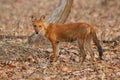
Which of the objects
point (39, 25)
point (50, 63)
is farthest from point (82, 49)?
point (39, 25)

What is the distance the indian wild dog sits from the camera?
Answer: 33.6ft

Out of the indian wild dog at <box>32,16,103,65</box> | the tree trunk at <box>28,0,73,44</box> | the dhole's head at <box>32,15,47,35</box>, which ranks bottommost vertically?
the indian wild dog at <box>32,16,103,65</box>

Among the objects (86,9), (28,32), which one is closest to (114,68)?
(28,32)

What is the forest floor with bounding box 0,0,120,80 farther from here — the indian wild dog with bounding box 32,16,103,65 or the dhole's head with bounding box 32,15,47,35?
the dhole's head with bounding box 32,15,47,35

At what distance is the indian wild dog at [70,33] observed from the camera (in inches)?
403

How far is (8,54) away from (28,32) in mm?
4816

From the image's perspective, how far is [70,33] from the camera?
34.4ft

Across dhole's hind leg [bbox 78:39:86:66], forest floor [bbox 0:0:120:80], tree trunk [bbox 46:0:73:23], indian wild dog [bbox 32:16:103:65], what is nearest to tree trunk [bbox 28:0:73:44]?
tree trunk [bbox 46:0:73:23]

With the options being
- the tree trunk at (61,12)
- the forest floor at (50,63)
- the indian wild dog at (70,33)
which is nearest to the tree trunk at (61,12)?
the tree trunk at (61,12)

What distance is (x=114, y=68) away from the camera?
1010cm

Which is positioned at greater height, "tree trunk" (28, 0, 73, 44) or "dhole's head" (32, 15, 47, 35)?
"tree trunk" (28, 0, 73, 44)

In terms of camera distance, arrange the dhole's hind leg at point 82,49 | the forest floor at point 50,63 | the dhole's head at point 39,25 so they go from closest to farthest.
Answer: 1. the forest floor at point 50,63
2. the dhole's hind leg at point 82,49
3. the dhole's head at point 39,25

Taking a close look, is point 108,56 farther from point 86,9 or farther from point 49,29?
point 86,9

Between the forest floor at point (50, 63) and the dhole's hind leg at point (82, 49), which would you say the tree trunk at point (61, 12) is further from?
the dhole's hind leg at point (82, 49)
